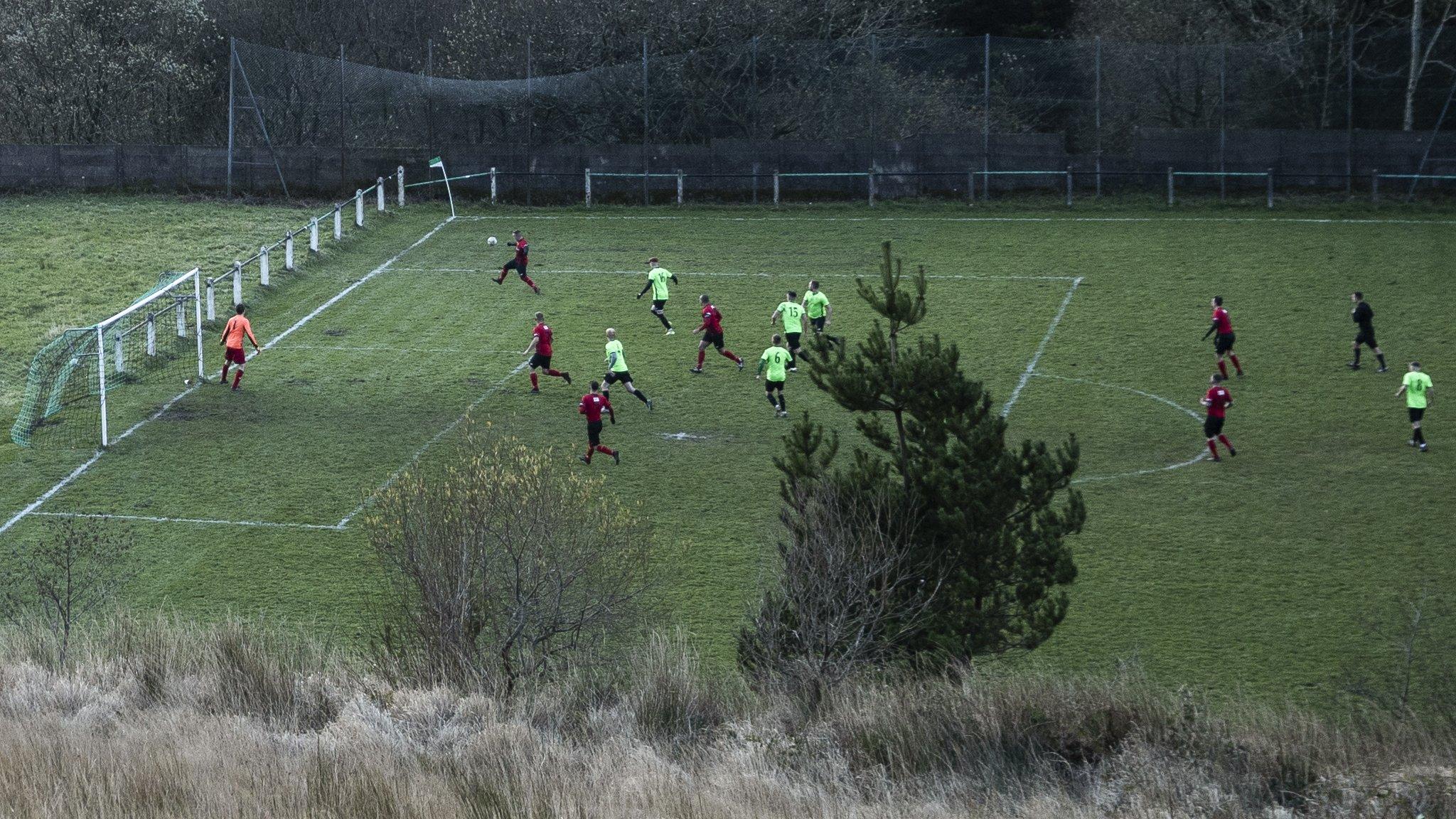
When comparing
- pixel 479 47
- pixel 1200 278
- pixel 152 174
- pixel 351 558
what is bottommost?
pixel 351 558

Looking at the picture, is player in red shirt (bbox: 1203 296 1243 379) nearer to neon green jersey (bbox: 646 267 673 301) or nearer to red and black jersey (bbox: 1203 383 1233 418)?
red and black jersey (bbox: 1203 383 1233 418)

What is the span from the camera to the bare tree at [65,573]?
17078 millimetres

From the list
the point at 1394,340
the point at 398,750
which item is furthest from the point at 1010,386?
the point at 398,750

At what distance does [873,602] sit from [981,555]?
1.03 meters

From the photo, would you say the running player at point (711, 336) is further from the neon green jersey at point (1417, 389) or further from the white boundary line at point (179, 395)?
the neon green jersey at point (1417, 389)

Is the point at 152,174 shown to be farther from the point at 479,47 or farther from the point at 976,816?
the point at 976,816

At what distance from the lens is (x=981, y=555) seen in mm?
13398

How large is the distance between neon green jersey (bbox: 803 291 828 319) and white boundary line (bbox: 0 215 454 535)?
10.8 meters

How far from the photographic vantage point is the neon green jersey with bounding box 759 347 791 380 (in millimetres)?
24719

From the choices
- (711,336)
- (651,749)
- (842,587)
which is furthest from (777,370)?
(651,749)

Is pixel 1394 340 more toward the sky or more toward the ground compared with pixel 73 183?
more toward the ground

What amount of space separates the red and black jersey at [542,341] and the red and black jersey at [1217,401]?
10830 millimetres

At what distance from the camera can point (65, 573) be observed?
1908 cm

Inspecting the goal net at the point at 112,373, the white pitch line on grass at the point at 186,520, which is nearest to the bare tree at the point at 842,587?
the white pitch line on grass at the point at 186,520
